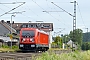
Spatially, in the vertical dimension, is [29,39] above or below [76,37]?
below

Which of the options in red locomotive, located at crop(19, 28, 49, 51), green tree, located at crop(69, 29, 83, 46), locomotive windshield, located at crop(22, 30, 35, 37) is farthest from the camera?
green tree, located at crop(69, 29, 83, 46)

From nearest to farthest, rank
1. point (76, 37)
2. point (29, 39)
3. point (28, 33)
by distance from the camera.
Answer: point (28, 33), point (29, 39), point (76, 37)

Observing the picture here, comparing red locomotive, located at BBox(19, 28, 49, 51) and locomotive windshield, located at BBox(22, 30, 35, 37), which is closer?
red locomotive, located at BBox(19, 28, 49, 51)

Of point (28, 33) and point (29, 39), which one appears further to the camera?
point (29, 39)

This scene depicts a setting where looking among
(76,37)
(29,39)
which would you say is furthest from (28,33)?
(76,37)

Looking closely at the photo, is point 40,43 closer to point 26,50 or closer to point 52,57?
point 26,50

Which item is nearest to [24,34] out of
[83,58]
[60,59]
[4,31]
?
[83,58]

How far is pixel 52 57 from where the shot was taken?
14719mm

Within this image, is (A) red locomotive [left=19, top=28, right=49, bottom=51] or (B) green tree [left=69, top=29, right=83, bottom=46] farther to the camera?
(B) green tree [left=69, top=29, right=83, bottom=46]

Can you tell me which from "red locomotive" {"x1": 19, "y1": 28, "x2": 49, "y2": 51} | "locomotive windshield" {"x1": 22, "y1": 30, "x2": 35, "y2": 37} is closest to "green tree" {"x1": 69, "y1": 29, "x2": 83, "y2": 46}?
"red locomotive" {"x1": 19, "y1": 28, "x2": 49, "y2": 51}

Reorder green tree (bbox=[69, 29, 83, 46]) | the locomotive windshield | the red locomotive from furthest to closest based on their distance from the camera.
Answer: green tree (bbox=[69, 29, 83, 46])
the locomotive windshield
the red locomotive

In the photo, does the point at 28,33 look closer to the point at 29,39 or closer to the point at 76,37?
the point at 29,39

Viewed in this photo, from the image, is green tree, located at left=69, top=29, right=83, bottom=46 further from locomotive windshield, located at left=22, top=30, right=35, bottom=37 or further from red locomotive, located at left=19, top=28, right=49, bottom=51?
locomotive windshield, located at left=22, top=30, right=35, bottom=37

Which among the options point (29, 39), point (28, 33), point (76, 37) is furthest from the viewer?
point (76, 37)
